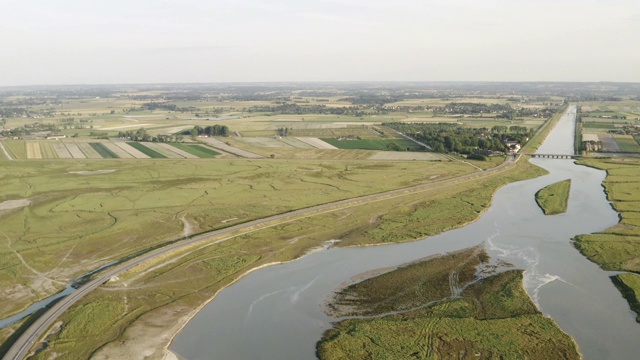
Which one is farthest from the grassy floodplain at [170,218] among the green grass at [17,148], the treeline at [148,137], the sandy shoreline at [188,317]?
the treeline at [148,137]

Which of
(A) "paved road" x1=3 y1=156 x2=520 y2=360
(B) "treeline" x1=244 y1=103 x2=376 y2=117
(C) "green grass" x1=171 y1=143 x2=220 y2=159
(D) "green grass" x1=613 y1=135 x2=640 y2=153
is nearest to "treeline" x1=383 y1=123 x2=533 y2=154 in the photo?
(D) "green grass" x1=613 y1=135 x2=640 y2=153

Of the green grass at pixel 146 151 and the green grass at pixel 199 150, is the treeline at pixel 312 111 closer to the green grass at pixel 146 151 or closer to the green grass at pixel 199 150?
the green grass at pixel 199 150

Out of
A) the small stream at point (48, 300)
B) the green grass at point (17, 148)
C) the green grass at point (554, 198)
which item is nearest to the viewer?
the small stream at point (48, 300)

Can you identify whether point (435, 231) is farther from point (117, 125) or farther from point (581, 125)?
point (117, 125)

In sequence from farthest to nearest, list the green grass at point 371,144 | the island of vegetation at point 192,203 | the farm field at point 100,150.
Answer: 1. the green grass at point 371,144
2. the farm field at point 100,150
3. the island of vegetation at point 192,203

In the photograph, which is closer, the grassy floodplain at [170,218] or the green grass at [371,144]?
the grassy floodplain at [170,218]

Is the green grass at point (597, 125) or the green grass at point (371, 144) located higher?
the green grass at point (597, 125)

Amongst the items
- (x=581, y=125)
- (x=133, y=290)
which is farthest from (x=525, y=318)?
(x=581, y=125)

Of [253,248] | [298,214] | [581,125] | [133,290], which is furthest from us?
[581,125]
